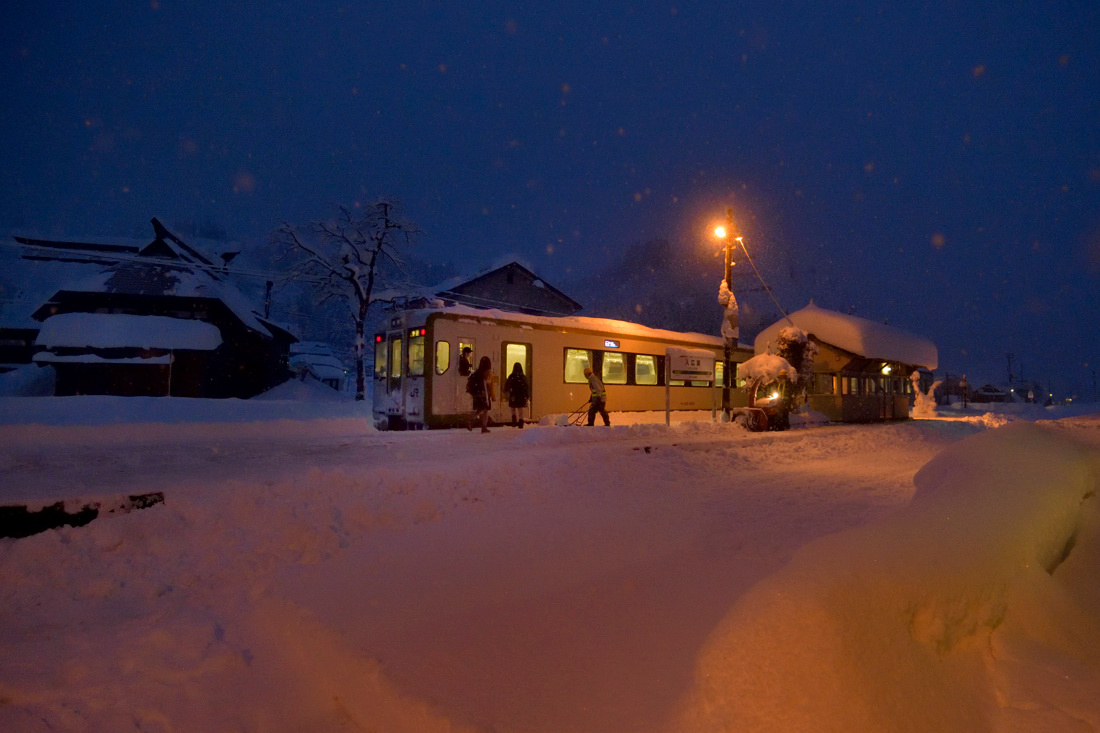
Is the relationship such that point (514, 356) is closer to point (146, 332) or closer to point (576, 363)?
point (576, 363)

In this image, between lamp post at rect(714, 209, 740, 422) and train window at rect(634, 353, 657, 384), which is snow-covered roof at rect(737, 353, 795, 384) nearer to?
lamp post at rect(714, 209, 740, 422)

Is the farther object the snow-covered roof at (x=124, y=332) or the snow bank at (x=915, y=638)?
the snow-covered roof at (x=124, y=332)

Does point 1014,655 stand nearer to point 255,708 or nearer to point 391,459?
point 255,708

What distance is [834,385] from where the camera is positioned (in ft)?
80.9

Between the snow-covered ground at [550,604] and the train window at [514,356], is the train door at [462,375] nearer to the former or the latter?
the train window at [514,356]

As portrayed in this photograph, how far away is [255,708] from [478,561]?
6.83 ft

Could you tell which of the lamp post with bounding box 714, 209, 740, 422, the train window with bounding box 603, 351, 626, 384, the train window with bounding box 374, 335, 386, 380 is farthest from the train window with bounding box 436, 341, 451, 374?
the lamp post with bounding box 714, 209, 740, 422

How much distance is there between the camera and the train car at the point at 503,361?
14.5m

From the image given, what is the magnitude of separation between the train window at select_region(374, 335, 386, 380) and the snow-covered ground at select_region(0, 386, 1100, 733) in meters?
8.01

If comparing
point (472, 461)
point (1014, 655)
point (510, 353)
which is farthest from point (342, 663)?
point (510, 353)

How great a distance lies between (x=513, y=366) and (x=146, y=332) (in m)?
19.4

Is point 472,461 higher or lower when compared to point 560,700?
higher

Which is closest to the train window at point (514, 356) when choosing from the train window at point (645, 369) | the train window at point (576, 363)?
the train window at point (576, 363)

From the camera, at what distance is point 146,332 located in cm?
2556
